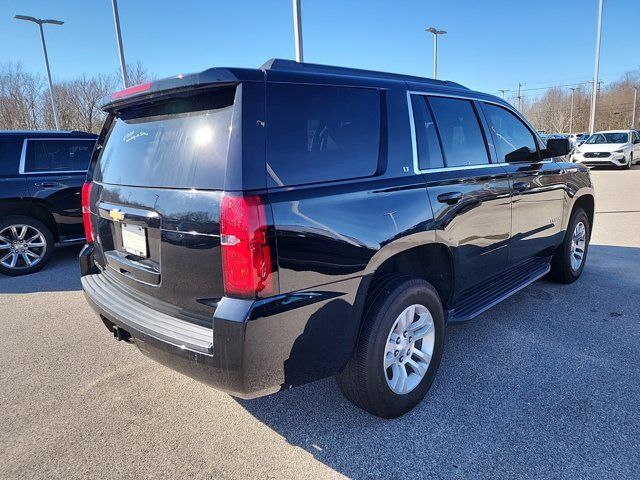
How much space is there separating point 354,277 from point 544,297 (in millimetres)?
3167

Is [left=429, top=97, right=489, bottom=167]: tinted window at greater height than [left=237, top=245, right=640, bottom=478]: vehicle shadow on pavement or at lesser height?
greater

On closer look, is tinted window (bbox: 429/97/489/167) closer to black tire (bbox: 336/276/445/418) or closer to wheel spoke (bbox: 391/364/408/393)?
black tire (bbox: 336/276/445/418)

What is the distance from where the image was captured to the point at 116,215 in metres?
2.60

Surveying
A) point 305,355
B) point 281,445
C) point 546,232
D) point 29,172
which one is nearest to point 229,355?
point 305,355

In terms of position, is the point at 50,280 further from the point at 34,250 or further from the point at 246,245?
the point at 246,245

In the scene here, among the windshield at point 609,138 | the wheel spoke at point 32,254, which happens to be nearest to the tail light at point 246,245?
the wheel spoke at point 32,254

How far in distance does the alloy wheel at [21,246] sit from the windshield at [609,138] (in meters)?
23.5

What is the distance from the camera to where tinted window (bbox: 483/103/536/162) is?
12.3ft

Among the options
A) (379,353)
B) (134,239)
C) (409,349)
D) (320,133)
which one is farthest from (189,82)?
(409,349)

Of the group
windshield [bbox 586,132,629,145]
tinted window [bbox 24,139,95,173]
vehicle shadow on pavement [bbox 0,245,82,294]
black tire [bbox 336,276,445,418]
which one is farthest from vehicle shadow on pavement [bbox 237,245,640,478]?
windshield [bbox 586,132,629,145]

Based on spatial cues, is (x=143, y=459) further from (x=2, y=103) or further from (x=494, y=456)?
(x=2, y=103)

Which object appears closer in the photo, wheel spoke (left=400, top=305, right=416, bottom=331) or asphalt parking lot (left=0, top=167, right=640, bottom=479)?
asphalt parking lot (left=0, top=167, right=640, bottom=479)

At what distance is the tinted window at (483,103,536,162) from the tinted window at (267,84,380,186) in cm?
158

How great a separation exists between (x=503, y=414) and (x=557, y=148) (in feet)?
9.07
